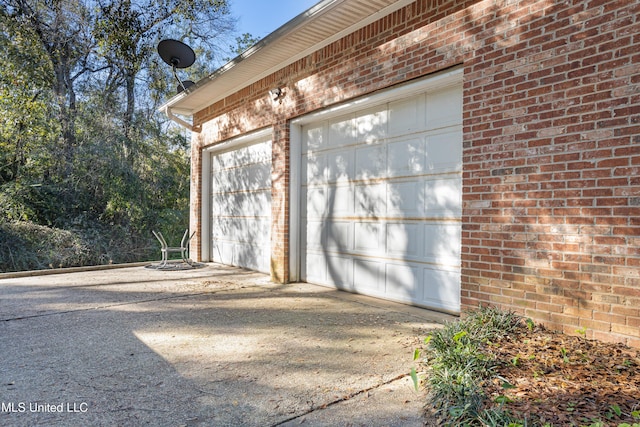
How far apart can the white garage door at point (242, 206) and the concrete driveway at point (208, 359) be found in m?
2.15

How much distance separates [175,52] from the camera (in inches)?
331

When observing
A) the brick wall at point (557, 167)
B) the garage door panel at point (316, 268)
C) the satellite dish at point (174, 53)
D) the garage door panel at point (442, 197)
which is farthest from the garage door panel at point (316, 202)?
the satellite dish at point (174, 53)

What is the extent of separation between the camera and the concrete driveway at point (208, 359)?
2459mm

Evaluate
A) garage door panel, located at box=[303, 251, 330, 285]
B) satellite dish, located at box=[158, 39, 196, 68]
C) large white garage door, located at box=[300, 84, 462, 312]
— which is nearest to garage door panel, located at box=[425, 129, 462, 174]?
large white garage door, located at box=[300, 84, 462, 312]

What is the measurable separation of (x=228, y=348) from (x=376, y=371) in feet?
4.32

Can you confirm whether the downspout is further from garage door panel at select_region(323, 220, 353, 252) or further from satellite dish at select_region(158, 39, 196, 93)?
garage door panel at select_region(323, 220, 353, 252)

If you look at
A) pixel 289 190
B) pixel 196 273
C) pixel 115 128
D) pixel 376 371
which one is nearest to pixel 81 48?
pixel 115 128

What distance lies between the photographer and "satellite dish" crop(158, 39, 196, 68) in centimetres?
831

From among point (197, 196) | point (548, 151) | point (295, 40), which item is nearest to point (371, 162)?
point (295, 40)

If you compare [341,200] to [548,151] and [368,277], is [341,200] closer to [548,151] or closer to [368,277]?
[368,277]

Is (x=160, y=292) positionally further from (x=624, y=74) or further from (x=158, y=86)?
(x=158, y=86)

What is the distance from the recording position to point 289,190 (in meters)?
6.81

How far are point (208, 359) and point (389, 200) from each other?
3.08 meters

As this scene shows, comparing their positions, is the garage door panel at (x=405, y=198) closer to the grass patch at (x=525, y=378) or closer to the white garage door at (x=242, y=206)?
the grass patch at (x=525, y=378)
